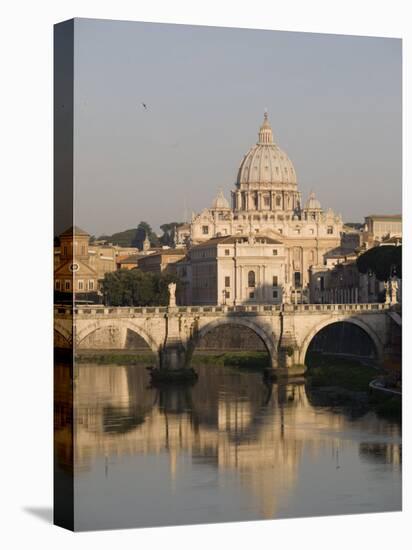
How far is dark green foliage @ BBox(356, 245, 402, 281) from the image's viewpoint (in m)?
17.5

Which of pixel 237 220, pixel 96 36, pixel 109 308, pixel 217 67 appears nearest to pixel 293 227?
pixel 237 220

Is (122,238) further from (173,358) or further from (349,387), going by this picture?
(349,387)

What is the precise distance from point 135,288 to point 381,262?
2922mm

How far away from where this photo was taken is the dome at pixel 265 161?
15.1m

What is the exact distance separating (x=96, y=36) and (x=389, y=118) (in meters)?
2.92

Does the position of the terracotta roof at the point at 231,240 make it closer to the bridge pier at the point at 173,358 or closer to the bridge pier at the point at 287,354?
the bridge pier at the point at 173,358

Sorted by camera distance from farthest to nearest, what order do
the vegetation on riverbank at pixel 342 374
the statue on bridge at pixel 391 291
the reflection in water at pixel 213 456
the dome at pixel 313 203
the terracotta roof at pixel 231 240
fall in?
the statue on bridge at pixel 391 291
the terracotta roof at pixel 231 240
the vegetation on riverbank at pixel 342 374
the dome at pixel 313 203
the reflection in water at pixel 213 456

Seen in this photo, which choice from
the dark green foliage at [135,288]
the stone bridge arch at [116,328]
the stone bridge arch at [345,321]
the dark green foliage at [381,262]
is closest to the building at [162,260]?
the dark green foliage at [135,288]

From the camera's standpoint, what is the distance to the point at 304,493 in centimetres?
1469

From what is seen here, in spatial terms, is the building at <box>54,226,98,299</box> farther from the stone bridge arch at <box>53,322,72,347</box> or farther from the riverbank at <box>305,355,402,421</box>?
the riverbank at <box>305,355,402,421</box>

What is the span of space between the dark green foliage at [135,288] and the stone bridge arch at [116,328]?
0.70ft

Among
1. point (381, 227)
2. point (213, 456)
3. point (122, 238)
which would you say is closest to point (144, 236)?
point (122, 238)

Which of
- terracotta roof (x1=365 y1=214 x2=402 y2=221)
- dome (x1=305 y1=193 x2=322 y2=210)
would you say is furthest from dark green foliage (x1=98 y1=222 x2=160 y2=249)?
terracotta roof (x1=365 y1=214 x2=402 y2=221)

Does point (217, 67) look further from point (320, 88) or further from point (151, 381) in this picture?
point (151, 381)
